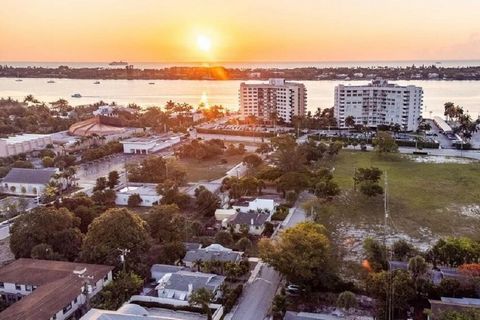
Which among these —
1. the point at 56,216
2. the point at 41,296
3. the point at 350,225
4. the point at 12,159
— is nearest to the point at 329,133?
the point at 350,225

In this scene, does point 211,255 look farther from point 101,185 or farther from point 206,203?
point 101,185

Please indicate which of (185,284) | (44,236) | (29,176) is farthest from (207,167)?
(185,284)

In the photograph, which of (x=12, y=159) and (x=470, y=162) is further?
(x=12, y=159)

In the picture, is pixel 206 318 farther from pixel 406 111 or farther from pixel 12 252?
pixel 406 111

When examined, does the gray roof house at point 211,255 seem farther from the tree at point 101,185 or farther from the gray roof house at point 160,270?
the tree at point 101,185

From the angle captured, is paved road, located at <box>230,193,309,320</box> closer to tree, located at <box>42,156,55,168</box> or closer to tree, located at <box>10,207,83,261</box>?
tree, located at <box>10,207,83,261</box>

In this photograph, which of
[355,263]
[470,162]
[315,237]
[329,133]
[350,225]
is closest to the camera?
[315,237]

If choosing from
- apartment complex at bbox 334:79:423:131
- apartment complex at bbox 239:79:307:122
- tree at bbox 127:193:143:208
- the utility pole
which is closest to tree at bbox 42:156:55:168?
tree at bbox 127:193:143:208
